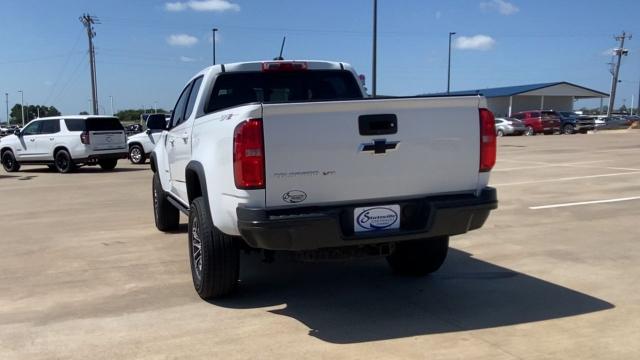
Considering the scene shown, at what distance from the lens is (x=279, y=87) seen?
5957 millimetres

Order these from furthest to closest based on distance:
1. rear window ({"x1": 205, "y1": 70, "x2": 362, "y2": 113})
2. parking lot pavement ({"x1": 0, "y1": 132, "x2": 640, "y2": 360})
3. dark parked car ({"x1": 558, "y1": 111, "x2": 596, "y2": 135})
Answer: dark parked car ({"x1": 558, "y1": 111, "x2": 596, "y2": 135}), rear window ({"x1": 205, "y1": 70, "x2": 362, "y2": 113}), parking lot pavement ({"x1": 0, "y1": 132, "x2": 640, "y2": 360})

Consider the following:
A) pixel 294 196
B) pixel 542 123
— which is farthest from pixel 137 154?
pixel 542 123

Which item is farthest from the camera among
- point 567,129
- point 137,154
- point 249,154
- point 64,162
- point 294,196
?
point 567,129

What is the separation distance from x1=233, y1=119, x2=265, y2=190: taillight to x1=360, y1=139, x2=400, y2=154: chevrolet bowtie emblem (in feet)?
2.42

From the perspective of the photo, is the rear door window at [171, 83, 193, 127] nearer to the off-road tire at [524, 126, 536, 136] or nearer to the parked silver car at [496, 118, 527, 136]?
the parked silver car at [496, 118, 527, 136]

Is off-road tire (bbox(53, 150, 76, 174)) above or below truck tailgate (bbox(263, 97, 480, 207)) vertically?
below

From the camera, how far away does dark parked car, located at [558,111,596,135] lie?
137 feet

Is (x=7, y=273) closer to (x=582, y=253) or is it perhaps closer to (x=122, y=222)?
(x=122, y=222)

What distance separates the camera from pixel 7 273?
6.14 metres

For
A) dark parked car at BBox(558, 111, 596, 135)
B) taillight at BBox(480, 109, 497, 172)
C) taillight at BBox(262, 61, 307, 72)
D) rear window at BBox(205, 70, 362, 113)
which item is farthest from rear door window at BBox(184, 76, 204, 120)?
dark parked car at BBox(558, 111, 596, 135)

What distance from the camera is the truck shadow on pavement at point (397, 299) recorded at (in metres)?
4.44

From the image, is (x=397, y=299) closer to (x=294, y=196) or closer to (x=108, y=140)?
(x=294, y=196)

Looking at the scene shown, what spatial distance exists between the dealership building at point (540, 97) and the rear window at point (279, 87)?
6038cm

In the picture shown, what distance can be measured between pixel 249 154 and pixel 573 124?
42.3m
